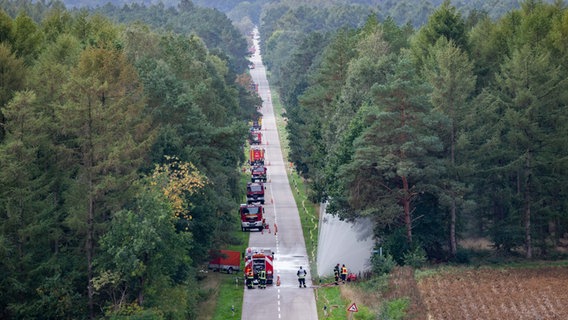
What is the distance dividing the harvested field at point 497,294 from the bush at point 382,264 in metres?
2.52

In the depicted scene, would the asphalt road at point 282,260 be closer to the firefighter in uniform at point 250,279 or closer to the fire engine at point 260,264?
the firefighter in uniform at point 250,279

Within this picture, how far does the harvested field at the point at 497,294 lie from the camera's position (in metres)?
46.6

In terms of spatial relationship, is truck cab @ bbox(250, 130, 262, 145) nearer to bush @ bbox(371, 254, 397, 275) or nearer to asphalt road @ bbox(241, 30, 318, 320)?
asphalt road @ bbox(241, 30, 318, 320)

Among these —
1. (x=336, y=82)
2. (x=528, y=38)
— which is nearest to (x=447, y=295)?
(x=528, y=38)

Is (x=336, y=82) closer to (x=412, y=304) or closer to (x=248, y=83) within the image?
(x=412, y=304)

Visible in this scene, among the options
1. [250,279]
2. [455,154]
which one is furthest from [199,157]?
[455,154]

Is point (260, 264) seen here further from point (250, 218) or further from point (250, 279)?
point (250, 218)

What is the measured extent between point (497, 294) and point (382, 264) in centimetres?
795

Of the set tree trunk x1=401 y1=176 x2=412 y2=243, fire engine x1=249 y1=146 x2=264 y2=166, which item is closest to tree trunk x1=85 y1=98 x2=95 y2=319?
tree trunk x1=401 y1=176 x2=412 y2=243

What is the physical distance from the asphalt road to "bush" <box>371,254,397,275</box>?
159 inches

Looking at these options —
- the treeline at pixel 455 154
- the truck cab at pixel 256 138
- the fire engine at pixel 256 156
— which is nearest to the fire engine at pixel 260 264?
the treeline at pixel 455 154

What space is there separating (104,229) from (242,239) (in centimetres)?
2461

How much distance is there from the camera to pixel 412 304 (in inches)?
1912

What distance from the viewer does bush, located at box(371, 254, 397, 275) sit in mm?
56094
